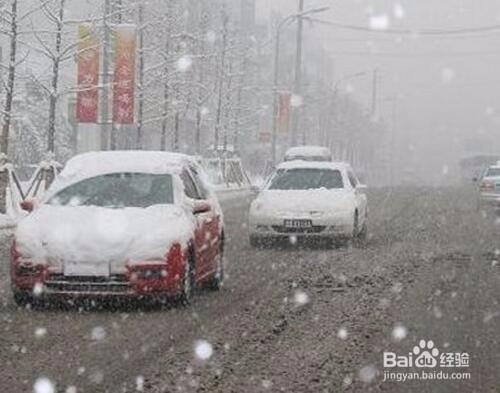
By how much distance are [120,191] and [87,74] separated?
16.5 m

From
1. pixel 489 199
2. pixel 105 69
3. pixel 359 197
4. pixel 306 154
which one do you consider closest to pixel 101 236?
pixel 359 197

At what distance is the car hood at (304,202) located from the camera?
16.8m

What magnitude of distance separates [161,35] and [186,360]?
113ft

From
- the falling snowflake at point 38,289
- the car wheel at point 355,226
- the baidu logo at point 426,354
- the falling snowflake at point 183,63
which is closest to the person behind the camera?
the baidu logo at point 426,354

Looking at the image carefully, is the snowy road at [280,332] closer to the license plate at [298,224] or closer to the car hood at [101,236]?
the car hood at [101,236]

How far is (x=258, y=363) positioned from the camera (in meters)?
7.22

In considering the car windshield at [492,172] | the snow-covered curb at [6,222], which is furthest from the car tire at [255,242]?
the car windshield at [492,172]

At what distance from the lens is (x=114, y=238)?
9.33 m

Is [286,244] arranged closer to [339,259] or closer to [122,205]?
[339,259]

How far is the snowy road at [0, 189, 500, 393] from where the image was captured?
6707mm

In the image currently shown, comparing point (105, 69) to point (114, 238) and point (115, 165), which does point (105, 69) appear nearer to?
point (115, 165)

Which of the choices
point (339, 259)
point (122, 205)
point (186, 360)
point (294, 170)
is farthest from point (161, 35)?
point (186, 360)

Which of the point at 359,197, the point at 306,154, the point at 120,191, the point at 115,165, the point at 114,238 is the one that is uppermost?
the point at 115,165

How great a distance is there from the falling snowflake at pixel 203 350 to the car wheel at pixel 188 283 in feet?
5.73
